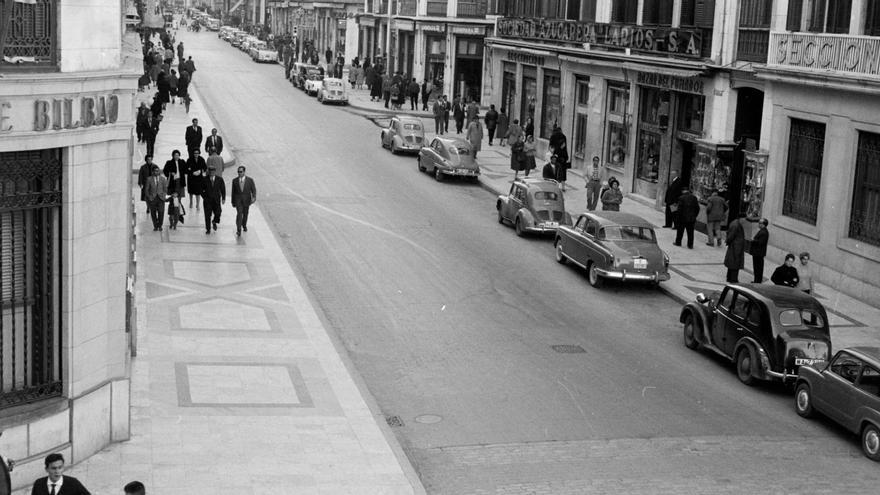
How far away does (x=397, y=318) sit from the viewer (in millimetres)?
23672

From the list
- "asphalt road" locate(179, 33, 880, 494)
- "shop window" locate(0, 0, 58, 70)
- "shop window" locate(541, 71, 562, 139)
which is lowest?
"asphalt road" locate(179, 33, 880, 494)

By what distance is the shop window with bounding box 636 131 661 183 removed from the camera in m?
38.2

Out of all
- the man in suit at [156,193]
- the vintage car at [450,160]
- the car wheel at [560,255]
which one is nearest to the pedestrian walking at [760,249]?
the car wheel at [560,255]

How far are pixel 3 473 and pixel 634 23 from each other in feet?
104

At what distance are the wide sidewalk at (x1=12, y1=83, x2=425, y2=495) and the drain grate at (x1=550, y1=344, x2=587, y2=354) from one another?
399 cm

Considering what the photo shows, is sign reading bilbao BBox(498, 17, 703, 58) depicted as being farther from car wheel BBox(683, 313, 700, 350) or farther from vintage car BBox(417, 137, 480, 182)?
car wheel BBox(683, 313, 700, 350)

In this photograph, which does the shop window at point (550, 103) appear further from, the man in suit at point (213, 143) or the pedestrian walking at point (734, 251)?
the pedestrian walking at point (734, 251)

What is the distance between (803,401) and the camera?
1906cm

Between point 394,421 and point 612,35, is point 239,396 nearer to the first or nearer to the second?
point 394,421

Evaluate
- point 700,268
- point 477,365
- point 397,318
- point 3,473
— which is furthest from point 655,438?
point 700,268

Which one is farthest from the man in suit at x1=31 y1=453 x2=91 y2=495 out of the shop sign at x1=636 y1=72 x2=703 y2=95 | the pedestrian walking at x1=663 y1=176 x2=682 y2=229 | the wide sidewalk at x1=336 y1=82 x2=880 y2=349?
the shop sign at x1=636 y1=72 x2=703 y2=95

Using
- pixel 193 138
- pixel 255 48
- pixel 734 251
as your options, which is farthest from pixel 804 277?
pixel 255 48

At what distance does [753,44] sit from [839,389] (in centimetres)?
1674

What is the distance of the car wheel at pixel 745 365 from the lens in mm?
20422
